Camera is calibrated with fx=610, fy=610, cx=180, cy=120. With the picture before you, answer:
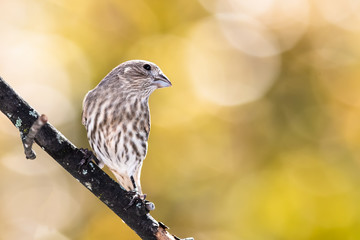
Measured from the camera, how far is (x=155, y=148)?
10523 millimetres

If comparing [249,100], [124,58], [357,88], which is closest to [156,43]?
[124,58]

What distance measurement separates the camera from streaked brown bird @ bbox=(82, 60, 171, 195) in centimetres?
578

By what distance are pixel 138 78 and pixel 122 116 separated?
47 cm

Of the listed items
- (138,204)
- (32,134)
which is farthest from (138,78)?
(32,134)

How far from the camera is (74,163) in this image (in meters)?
4.30

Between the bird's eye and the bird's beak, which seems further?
the bird's eye

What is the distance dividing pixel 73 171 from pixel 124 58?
22.6 ft

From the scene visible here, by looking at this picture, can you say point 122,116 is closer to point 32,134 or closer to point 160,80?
point 160,80

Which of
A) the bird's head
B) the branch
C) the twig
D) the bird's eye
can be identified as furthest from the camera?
the bird's eye

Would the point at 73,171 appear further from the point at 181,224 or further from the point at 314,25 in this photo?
the point at 314,25

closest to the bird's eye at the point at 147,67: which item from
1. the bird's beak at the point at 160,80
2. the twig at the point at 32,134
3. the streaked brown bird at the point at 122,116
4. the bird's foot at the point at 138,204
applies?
the streaked brown bird at the point at 122,116

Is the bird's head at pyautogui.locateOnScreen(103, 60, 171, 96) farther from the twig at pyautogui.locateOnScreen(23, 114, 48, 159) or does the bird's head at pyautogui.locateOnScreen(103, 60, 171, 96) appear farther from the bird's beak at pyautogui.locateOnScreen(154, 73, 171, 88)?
the twig at pyautogui.locateOnScreen(23, 114, 48, 159)

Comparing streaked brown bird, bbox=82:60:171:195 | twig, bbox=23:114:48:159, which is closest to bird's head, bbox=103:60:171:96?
streaked brown bird, bbox=82:60:171:195

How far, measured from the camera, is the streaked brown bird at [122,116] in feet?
19.0
